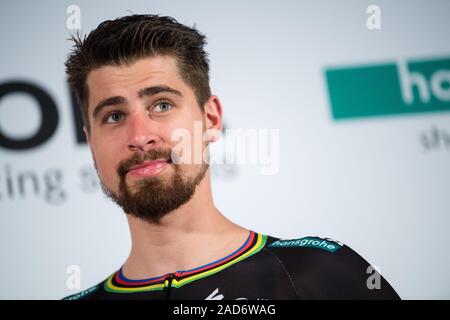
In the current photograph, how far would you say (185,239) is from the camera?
6.97 feet

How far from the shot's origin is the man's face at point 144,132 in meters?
2.04

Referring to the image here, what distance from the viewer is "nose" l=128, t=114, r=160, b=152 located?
2.02 metres

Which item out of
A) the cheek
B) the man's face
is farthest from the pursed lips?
the cheek

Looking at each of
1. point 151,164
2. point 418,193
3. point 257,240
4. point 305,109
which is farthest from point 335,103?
point 151,164

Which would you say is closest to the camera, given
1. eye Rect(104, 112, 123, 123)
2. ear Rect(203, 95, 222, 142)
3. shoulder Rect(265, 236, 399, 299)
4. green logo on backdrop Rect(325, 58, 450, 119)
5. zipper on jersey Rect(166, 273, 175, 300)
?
shoulder Rect(265, 236, 399, 299)

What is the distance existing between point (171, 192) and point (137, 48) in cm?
61

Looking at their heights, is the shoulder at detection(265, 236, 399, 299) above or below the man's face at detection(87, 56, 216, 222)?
below

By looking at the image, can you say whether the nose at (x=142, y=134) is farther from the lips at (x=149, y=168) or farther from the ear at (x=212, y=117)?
the ear at (x=212, y=117)

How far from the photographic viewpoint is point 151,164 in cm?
205

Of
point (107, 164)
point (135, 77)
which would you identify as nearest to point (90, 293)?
point (107, 164)

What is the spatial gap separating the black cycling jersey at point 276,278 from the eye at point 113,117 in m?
0.66

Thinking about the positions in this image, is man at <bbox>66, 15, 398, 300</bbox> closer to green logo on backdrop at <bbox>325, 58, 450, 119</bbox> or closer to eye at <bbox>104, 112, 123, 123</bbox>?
eye at <bbox>104, 112, 123, 123</bbox>

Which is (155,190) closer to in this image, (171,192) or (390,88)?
(171,192)
